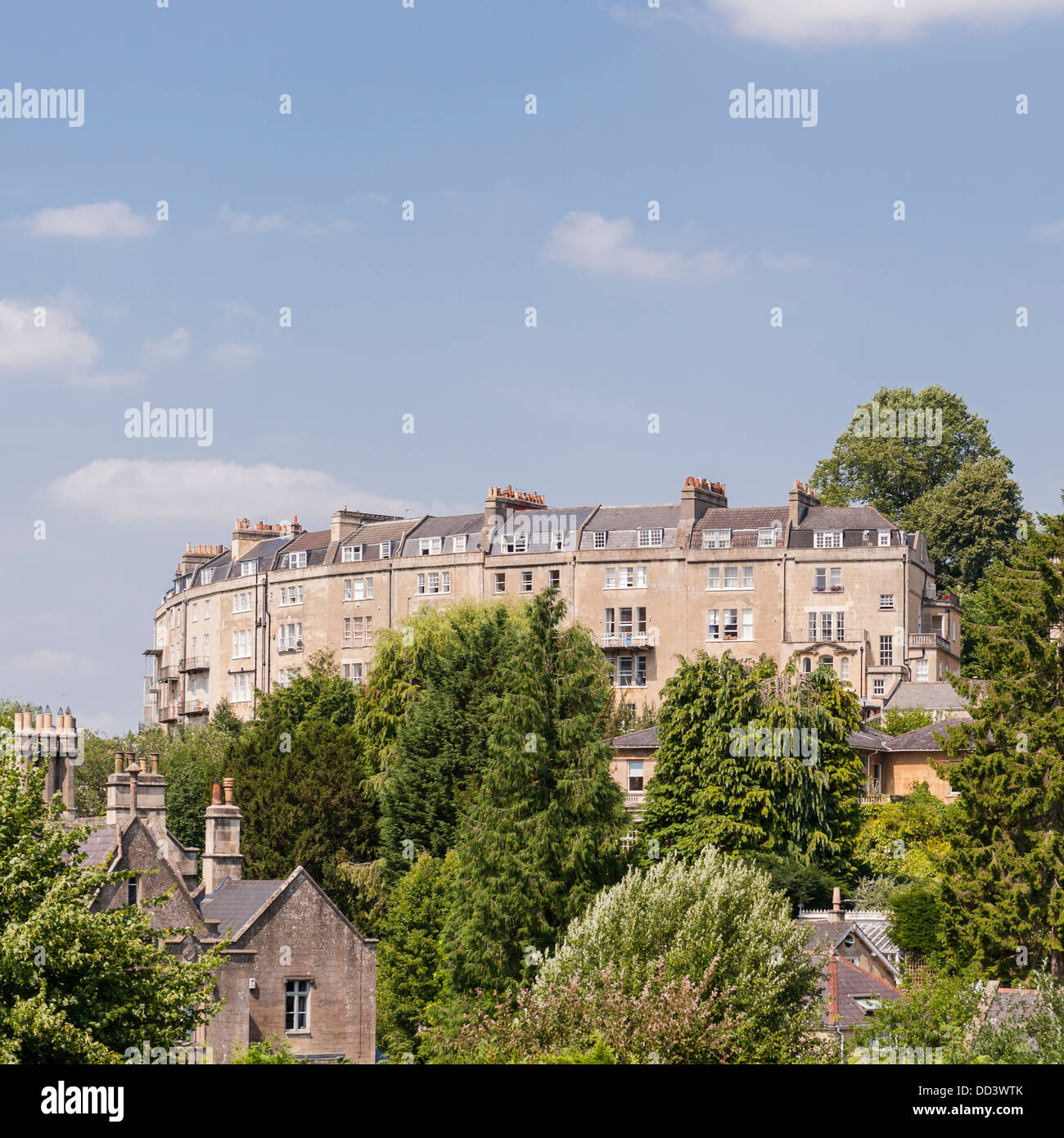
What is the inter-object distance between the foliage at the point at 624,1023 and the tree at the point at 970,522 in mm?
90309

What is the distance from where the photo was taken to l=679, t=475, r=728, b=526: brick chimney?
10406 centimetres

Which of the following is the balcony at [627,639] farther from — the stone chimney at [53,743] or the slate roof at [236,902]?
the stone chimney at [53,743]

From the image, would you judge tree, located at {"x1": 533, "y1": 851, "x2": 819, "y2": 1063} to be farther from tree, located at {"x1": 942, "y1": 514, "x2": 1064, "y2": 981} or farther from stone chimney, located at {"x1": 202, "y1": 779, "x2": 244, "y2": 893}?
tree, located at {"x1": 942, "y1": 514, "x2": 1064, "y2": 981}

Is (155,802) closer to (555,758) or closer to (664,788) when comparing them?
(555,758)

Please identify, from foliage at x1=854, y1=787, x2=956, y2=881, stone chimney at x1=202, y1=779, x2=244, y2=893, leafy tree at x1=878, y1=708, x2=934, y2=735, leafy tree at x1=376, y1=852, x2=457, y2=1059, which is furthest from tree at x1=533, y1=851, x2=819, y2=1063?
leafy tree at x1=878, y1=708, x2=934, y2=735

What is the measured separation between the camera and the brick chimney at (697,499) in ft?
341

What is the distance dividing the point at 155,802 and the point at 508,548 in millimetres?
65760

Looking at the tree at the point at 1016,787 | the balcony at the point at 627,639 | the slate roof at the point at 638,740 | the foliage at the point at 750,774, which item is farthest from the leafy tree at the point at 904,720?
the tree at the point at 1016,787

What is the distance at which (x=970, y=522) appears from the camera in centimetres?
11819

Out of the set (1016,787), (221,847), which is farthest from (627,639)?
(221,847)

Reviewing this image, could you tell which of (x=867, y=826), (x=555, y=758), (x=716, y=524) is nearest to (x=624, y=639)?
(x=716, y=524)

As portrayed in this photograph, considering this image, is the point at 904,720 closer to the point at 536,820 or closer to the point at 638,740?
the point at 638,740

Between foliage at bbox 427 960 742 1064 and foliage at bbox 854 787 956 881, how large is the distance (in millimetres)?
32736

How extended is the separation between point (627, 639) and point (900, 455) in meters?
35.5
